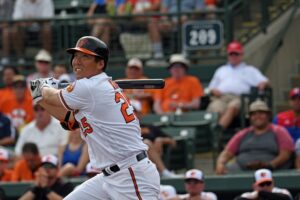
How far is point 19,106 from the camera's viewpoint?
1395 cm

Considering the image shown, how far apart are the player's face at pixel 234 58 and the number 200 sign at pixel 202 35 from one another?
0.77m

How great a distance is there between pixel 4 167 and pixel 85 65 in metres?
4.30

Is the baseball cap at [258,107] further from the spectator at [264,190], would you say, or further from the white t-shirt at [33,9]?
the white t-shirt at [33,9]

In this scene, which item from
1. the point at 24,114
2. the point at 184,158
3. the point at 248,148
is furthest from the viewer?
the point at 24,114

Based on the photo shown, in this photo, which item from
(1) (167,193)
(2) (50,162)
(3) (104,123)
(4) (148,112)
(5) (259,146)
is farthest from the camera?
(4) (148,112)

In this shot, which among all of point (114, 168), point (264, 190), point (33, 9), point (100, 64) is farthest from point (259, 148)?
point (33, 9)

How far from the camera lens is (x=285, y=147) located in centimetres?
1145

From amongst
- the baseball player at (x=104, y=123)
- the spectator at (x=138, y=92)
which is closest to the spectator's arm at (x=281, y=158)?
the spectator at (x=138, y=92)

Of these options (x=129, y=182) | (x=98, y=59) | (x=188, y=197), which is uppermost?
(x=98, y=59)

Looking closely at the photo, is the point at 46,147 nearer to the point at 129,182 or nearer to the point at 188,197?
the point at 188,197

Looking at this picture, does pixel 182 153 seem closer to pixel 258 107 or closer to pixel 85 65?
pixel 258 107

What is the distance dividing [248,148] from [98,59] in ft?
12.9

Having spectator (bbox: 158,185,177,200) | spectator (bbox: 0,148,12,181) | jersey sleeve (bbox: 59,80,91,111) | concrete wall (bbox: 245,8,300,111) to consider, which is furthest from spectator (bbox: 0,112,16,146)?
jersey sleeve (bbox: 59,80,91,111)

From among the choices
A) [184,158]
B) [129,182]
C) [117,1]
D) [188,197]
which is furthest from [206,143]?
[129,182]
